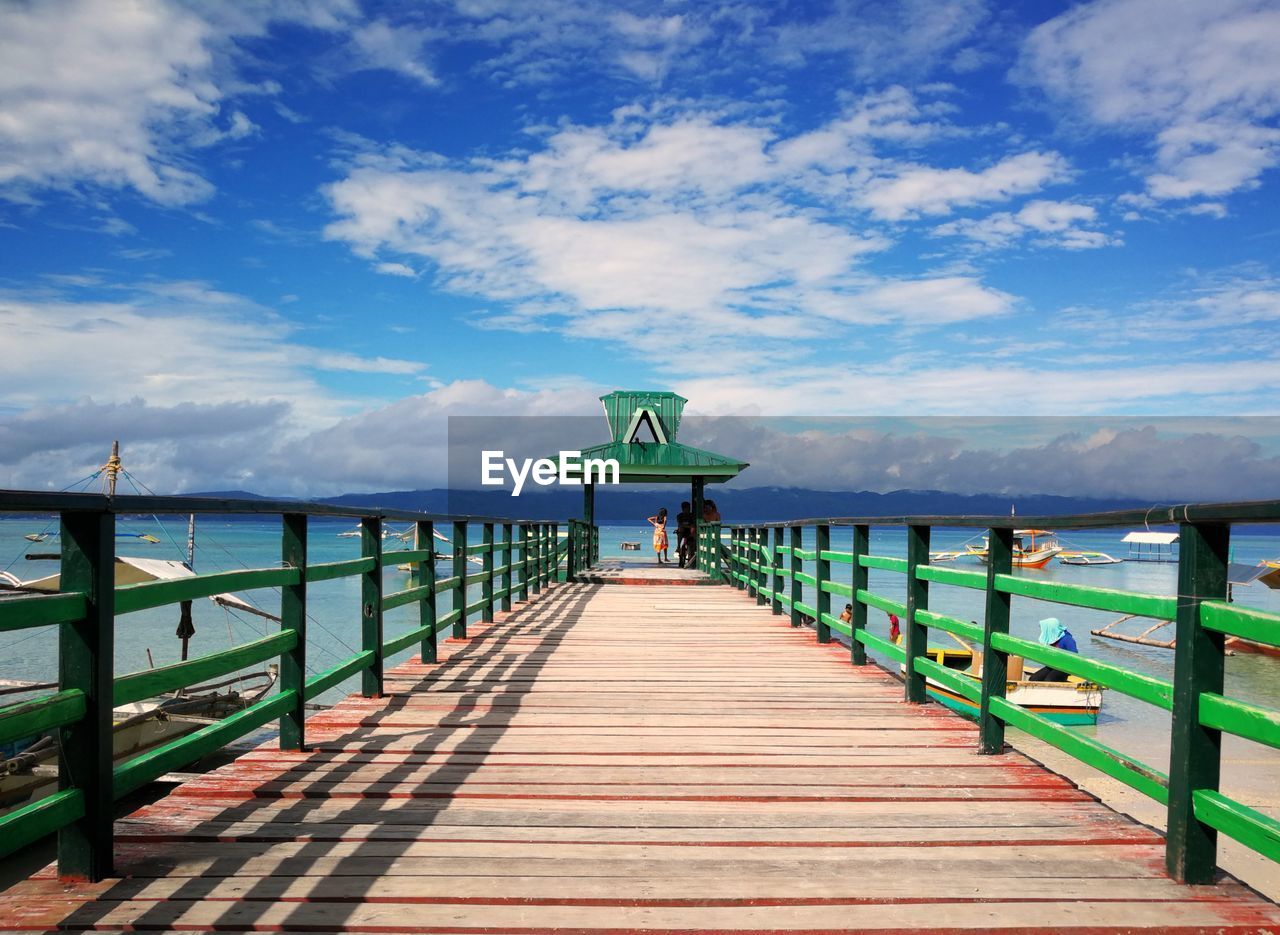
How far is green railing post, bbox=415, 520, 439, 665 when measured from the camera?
7199mm

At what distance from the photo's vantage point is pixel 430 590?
7270 mm

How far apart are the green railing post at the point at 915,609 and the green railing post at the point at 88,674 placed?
4.44 meters

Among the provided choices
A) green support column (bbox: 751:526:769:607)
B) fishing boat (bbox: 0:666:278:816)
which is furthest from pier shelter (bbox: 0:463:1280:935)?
green support column (bbox: 751:526:769:607)

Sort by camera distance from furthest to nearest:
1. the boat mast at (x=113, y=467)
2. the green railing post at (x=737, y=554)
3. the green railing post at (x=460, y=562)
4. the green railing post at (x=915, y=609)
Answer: the boat mast at (x=113, y=467), the green railing post at (x=737, y=554), the green railing post at (x=460, y=562), the green railing post at (x=915, y=609)

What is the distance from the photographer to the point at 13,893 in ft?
9.59

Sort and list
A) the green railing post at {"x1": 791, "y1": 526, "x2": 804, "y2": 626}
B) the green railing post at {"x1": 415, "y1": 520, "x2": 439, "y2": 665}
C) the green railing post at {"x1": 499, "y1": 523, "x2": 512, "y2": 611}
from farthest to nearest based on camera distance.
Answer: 1. the green railing post at {"x1": 499, "y1": 523, "x2": 512, "y2": 611}
2. the green railing post at {"x1": 791, "y1": 526, "x2": 804, "y2": 626}
3. the green railing post at {"x1": 415, "y1": 520, "x2": 439, "y2": 665}

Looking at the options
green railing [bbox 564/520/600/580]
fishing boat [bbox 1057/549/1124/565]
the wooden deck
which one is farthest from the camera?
fishing boat [bbox 1057/549/1124/565]

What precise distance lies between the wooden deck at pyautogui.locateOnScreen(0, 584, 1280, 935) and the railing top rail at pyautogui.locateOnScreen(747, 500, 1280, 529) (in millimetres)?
1156

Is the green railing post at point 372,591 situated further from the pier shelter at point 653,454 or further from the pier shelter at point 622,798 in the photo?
the pier shelter at point 653,454

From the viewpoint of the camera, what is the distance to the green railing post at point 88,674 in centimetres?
289

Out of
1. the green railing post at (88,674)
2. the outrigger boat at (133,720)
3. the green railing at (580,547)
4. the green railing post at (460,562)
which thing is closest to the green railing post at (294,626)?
the green railing post at (88,674)

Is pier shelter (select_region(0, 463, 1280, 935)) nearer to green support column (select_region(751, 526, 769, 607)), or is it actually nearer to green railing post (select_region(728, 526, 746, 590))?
green support column (select_region(751, 526, 769, 607))

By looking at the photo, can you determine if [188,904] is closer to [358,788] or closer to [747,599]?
[358,788]

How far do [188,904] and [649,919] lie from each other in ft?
4.52
